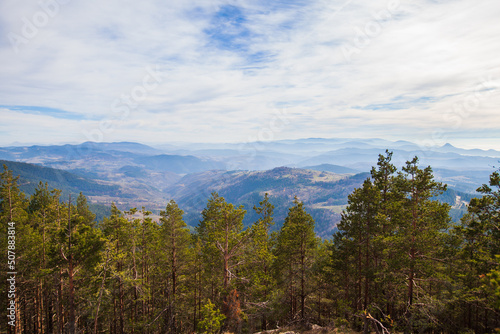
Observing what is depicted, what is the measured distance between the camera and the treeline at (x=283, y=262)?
1775 cm

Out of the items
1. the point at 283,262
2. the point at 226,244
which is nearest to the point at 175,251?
the point at 226,244

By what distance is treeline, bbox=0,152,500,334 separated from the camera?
58.2 feet

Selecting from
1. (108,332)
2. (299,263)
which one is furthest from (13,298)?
(299,263)

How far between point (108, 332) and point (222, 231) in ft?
90.4

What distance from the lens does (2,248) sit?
73.0 feet

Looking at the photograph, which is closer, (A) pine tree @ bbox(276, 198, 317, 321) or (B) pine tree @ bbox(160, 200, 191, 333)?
(A) pine tree @ bbox(276, 198, 317, 321)

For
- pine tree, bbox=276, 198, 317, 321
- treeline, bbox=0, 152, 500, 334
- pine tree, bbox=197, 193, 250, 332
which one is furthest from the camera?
pine tree, bbox=276, 198, 317, 321

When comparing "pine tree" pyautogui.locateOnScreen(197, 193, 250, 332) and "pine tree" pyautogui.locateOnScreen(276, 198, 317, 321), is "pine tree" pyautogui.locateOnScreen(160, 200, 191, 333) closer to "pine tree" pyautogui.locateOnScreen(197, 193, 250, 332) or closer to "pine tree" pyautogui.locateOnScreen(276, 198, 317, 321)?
"pine tree" pyautogui.locateOnScreen(197, 193, 250, 332)

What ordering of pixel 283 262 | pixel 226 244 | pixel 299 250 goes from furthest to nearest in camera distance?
pixel 283 262, pixel 299 250, pixel 226 244

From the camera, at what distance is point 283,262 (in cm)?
2631

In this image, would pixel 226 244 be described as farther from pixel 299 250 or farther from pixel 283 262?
pixel 283 262

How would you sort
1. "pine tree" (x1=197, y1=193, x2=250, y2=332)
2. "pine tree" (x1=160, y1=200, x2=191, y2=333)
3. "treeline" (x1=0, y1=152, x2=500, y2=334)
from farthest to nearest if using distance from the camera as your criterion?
1. "pine tree" (x1=160, y1=200, x2=191, y2=333)
2. "pine tree" (x1=197, y1=193, x2=250, y2=332)
3. "treeline" (x1=0, y1=152, x2=500, y2=334)

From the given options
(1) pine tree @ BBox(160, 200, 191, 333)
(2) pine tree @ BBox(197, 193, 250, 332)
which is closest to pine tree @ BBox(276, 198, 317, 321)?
(2) pine tree @ BBox(197, 193, 250, 332)

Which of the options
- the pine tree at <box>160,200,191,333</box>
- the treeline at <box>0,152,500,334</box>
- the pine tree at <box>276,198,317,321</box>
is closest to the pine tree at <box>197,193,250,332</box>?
the treeline at <box>0,152,500,334</box>
